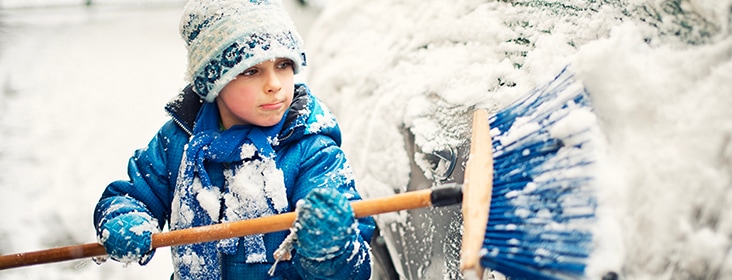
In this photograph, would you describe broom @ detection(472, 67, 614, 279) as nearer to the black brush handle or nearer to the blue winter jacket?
the black brush handle

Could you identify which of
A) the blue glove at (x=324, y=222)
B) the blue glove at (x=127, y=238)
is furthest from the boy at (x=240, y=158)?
the blue glove at (x=324, y=222)

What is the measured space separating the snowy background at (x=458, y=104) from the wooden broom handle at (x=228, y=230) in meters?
0.40

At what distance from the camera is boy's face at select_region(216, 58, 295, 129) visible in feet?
5.50

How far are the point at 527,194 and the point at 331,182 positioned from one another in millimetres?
593

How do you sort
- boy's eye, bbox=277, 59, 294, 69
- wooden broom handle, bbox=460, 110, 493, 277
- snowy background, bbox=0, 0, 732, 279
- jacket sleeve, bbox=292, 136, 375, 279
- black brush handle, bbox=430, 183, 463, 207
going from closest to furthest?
snowy background, bbox=0, 0, 732, 279 → wooden broom handle, bbox=460, 110, 493, 277 → black brush handle, bbox=430, 183, 463, 207 → jacket sleeve, bbox=292, 136, 375, 279 → boy's eye, bbox=277, 59, 294, 69

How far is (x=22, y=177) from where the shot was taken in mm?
3287

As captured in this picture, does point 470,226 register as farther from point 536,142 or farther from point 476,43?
point 476,43

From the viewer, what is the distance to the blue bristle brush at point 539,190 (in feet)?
3.80

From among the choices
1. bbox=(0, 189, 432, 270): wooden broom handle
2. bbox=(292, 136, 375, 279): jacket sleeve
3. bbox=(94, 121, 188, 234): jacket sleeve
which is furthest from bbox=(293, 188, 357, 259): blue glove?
bbox=(94, 121, 188, 234): jacket sleeve

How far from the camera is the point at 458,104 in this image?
1.81 metres

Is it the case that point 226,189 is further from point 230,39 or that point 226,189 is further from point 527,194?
point 527,194

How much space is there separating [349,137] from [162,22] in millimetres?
4027

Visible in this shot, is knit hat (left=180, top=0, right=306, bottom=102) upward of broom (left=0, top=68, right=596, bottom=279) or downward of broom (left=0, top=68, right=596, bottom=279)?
upward

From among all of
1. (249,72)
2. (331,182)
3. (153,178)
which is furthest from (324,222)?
(153,178)
